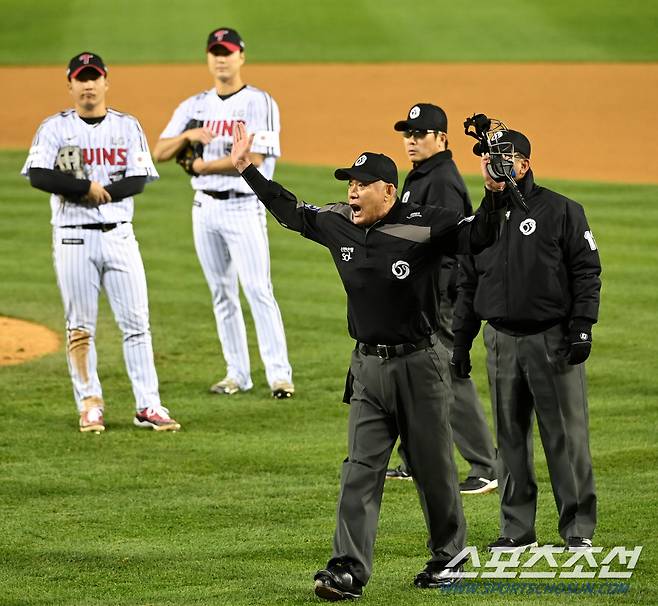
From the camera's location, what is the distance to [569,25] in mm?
36656

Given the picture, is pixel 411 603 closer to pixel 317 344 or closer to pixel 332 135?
pixel 317 344

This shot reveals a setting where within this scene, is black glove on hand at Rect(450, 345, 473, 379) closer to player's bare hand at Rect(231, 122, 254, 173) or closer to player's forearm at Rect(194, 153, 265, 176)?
player's bare hand at Rect(231, 122, 254, 173)

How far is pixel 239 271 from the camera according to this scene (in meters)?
10.5

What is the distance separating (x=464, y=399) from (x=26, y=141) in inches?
712

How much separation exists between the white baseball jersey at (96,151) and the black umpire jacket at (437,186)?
6.71 ft

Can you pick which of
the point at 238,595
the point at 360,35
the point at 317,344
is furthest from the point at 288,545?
the point at 360,35

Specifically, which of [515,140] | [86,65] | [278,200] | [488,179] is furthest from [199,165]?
[488,179]

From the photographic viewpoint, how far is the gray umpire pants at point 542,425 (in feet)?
22.4

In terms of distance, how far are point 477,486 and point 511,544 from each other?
136cm

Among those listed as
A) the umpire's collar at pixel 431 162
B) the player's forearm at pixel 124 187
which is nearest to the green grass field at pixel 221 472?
the player's forearm at pixel 124 187

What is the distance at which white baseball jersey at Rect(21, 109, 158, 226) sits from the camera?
930 cm

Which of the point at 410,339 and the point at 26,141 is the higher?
the point at 26,141

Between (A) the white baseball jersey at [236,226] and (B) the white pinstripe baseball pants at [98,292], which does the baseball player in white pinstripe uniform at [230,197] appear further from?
(B) the white pinstripe baseball pants at [98,292]

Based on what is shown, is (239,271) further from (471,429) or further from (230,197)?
(471,429)
